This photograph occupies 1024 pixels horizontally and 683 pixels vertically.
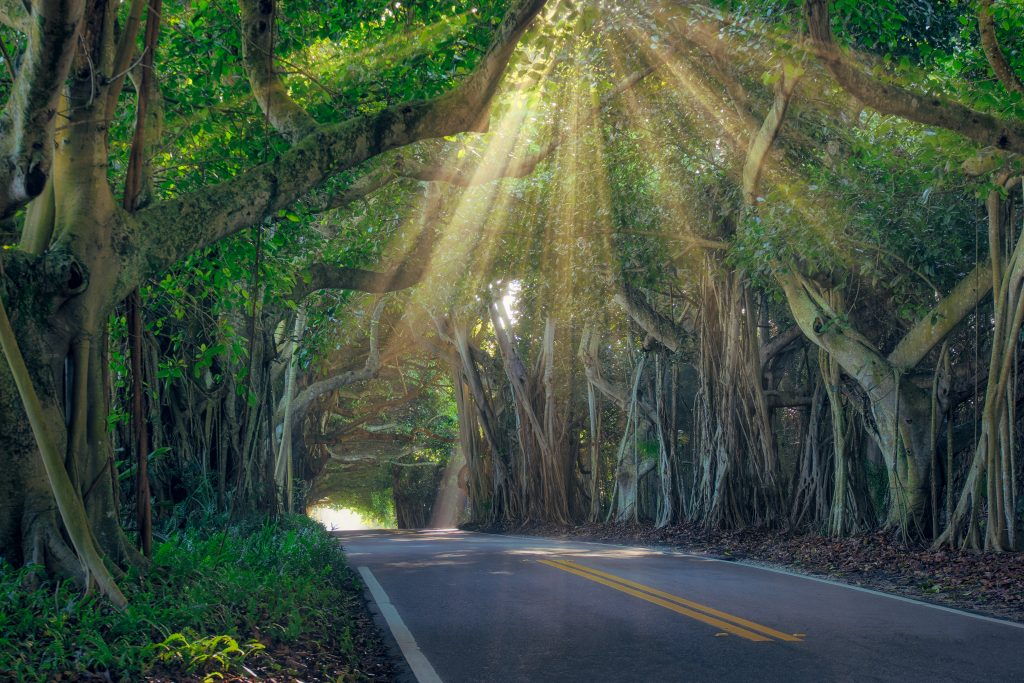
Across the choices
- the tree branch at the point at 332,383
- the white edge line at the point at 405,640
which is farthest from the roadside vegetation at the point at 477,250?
the tree branch at the point at 332,383

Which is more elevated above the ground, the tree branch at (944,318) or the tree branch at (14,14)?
the tree branch at (14,14)

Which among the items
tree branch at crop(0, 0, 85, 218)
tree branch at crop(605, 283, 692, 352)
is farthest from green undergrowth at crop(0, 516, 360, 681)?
tree branch at crop(605, 283, 692, 352)

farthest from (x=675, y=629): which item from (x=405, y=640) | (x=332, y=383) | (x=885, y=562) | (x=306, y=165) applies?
(x=332, y=383)

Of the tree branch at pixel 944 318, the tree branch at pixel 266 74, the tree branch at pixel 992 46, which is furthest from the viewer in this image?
the tree branch at pixel 944 318

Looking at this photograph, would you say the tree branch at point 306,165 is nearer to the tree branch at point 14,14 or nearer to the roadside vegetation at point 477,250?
the roadside vegetation at point 477,250

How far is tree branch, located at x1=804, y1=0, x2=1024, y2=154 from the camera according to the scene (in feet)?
26.7

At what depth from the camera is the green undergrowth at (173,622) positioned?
15.8ft

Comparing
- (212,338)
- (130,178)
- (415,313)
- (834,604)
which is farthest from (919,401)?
(415,313)

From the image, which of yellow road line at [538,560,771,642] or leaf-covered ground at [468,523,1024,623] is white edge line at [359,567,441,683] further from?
leaf-covered ground at [468,523,1024,623]

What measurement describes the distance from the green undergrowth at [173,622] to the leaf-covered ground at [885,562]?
549 cm

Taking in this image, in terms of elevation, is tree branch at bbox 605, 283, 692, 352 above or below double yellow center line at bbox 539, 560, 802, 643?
above

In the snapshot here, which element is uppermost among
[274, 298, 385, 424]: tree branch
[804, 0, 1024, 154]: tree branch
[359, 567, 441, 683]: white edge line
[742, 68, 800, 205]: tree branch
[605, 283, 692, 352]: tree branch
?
[742, 68, 800, 205]: tree branch

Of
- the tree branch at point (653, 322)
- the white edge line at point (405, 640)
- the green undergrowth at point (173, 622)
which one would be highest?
the tree branch at point (653, 322)

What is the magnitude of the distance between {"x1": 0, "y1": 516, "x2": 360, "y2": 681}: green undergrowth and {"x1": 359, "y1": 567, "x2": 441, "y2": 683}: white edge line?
0.32 m
